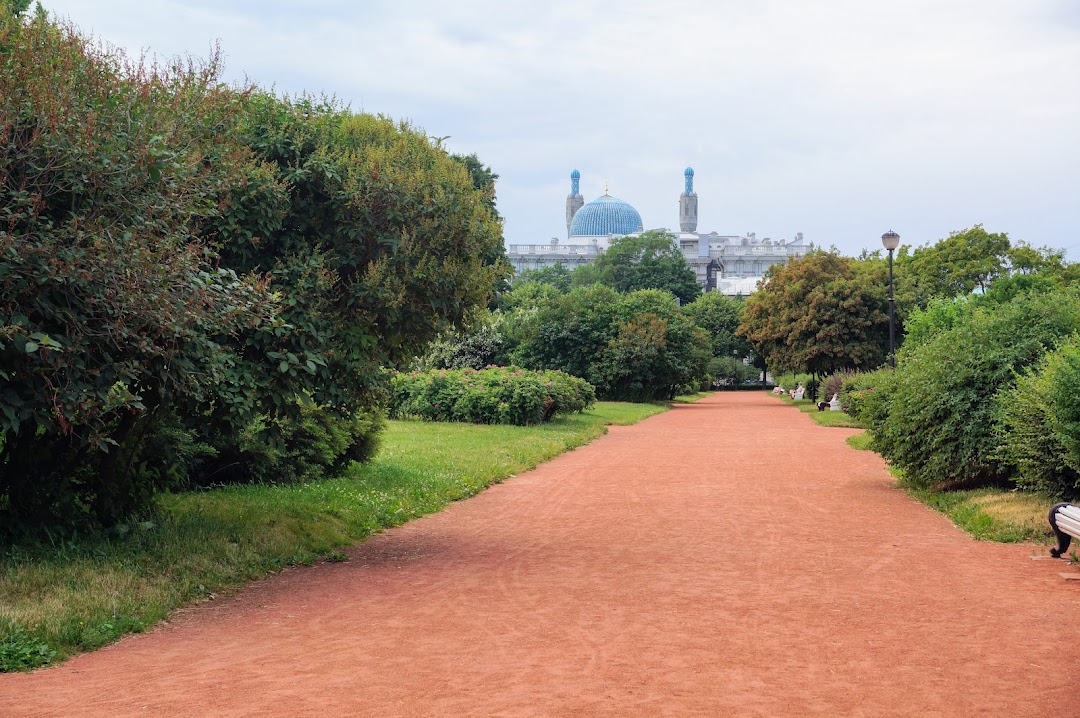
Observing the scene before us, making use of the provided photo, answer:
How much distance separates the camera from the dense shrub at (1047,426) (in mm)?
11117

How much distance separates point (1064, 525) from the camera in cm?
987

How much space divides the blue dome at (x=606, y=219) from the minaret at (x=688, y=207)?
90.9 feet

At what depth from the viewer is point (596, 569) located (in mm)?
9938

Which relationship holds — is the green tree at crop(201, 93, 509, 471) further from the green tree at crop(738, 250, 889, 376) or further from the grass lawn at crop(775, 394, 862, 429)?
the green tree at crop(738, 250, 889, 376)

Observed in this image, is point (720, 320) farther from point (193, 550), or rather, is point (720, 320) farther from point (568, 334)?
point (193, 550)

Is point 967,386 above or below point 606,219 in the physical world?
below

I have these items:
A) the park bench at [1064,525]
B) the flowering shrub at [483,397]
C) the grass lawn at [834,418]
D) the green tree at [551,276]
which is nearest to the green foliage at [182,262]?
the park bench at [1064,525]

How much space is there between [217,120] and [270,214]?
938 millimetres

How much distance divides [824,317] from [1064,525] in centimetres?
3500

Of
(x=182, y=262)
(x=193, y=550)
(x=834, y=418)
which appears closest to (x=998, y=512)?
(x=193, y=550)

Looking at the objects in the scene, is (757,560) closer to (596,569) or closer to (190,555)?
(596,569)

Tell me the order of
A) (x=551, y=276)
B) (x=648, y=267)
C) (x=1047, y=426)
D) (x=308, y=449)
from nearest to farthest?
1. (x=1047, y=426)
2. (x=308, y=449)
3. (x=648, y=267)
4. (x=551, y=276)

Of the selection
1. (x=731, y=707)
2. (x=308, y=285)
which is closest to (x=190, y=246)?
(x=308, y=285)

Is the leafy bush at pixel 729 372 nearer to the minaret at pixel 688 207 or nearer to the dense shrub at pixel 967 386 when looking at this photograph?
the dense shrub at pixel 967 386
